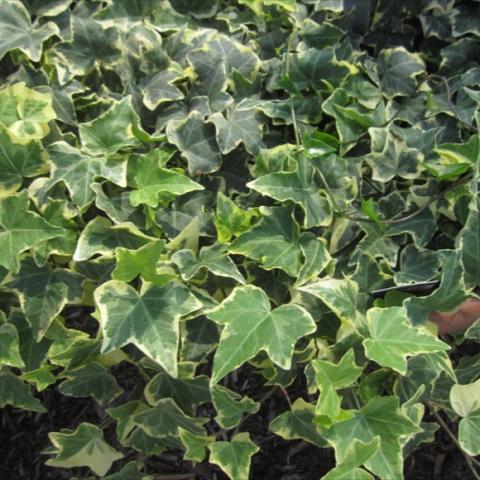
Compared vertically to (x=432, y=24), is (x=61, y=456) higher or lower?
lower

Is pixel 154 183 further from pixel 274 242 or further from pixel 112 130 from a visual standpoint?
pixel 274 242

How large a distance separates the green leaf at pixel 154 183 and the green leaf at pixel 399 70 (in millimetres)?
566

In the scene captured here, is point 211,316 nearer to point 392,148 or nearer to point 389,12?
point 392,148

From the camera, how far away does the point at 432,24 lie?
1520 millimetres

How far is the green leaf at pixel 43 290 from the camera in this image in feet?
3.57

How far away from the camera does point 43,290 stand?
3.62 ft

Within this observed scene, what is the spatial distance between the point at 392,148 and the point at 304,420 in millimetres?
537

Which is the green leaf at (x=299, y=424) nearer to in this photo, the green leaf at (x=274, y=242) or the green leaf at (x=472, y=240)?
the green leaf at (x=274, y=242)

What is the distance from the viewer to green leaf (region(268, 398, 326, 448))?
1145 millimetres

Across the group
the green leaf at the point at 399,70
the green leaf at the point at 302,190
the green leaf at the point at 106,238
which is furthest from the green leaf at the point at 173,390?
the green leaf at the point at 399,70

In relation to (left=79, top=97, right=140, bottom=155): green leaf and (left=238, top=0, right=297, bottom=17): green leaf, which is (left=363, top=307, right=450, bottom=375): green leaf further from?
(left=238, top=0, right=297, bottom=17): green leaf

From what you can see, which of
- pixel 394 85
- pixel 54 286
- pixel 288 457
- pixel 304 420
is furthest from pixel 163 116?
pixel 288 457

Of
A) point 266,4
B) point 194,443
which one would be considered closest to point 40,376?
point 194,443

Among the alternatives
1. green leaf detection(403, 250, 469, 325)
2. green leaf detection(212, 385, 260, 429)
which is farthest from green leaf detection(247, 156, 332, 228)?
green leaf detection(212, 385, 260, 429)
